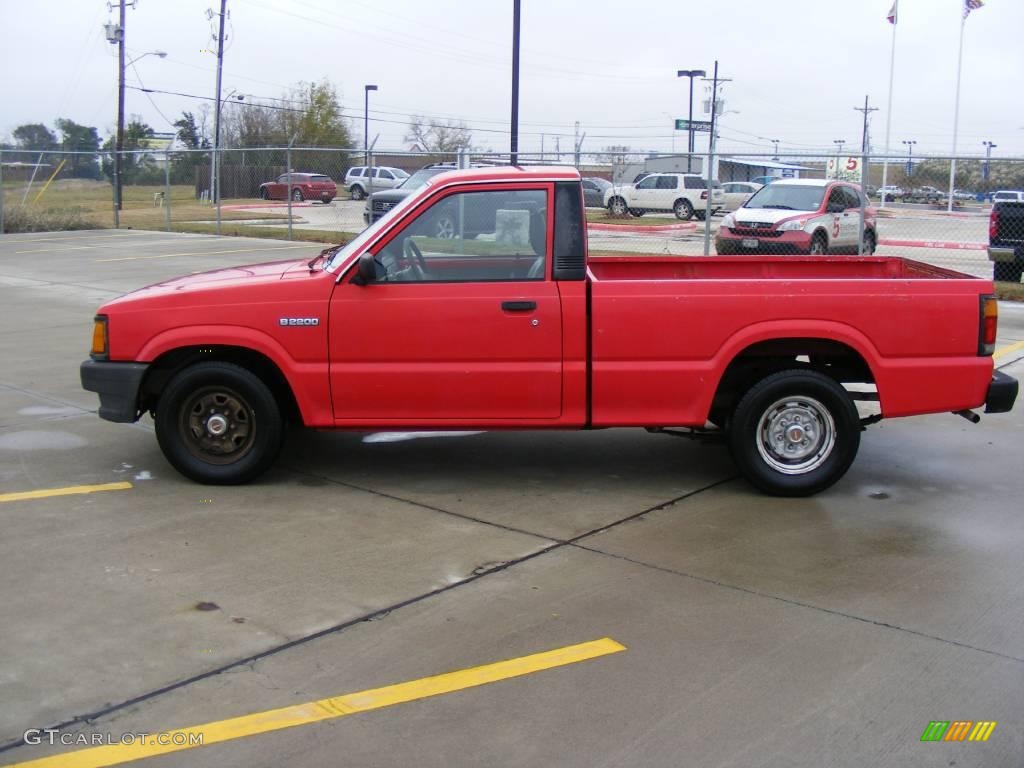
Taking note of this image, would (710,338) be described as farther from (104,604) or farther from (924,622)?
(104,604)

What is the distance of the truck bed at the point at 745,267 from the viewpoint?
7.54 metres

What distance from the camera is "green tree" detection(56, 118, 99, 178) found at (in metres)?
37.1

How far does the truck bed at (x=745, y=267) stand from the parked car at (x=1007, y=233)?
30.3ft

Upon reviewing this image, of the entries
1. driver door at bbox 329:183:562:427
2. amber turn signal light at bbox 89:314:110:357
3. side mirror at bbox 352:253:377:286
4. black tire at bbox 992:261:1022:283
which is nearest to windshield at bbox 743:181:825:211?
black tire at bbox 992:261:1022:283

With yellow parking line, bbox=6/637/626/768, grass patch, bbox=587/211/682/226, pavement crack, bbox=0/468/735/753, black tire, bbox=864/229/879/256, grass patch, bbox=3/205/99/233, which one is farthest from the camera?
grass patch, bbox=587/211/682/226

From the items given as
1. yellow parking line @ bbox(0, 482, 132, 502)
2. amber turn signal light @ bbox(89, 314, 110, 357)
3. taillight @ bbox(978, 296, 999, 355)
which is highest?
taillight @ bbox(978, 296, 999, 355)

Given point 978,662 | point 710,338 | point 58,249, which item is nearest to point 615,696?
point 978,662

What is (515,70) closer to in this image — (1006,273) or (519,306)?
(1006,273)

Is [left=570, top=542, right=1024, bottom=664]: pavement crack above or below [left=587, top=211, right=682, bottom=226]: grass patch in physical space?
below

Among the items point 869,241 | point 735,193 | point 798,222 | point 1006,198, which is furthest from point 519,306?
point 735,193

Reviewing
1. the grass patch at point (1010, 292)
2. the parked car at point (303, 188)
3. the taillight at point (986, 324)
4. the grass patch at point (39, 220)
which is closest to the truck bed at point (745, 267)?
the taillight at point (986, 324)

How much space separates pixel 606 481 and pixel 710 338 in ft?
3.85

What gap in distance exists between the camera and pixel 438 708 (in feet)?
12.6

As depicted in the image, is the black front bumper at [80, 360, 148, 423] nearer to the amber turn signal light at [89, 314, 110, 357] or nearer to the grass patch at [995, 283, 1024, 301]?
the amber turn signal light at [89, 314, 110, 357]
